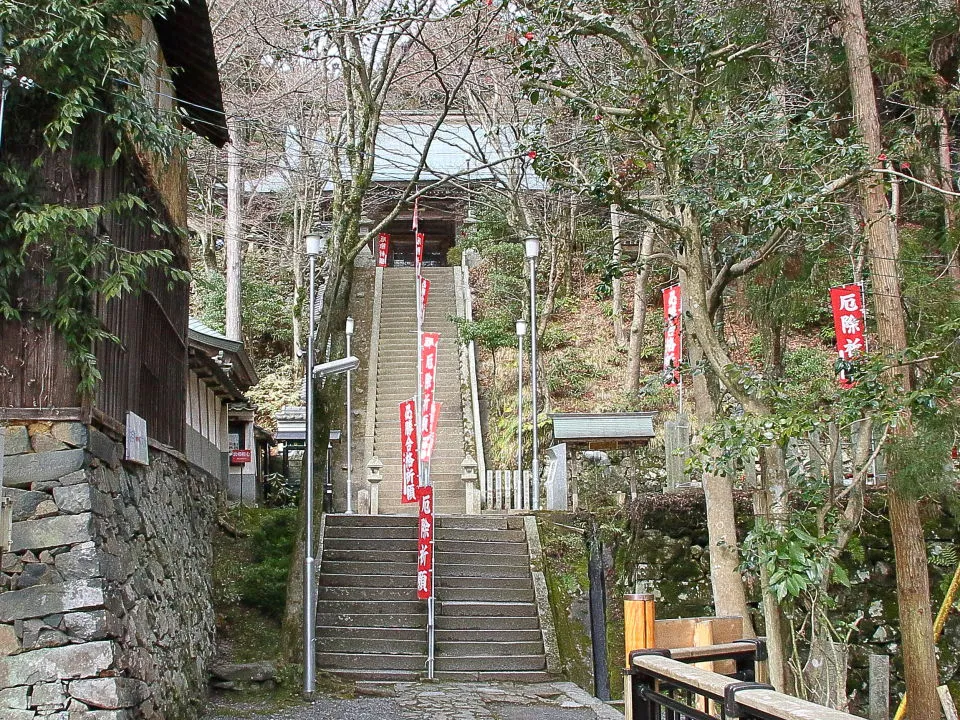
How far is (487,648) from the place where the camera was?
43.1ft

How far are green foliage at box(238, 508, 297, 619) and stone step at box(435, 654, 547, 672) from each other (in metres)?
2.36

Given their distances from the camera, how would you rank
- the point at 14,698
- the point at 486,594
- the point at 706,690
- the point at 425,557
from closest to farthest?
1. the point at 706,690
2. the point at 14,698
3. the point at 425,557
4. the point at 486,594

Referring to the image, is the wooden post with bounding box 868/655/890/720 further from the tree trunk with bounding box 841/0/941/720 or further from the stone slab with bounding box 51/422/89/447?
the stone slab with bounding box 51/422/89/447

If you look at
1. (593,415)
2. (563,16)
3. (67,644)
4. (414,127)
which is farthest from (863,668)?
(414,127)

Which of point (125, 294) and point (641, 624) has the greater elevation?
point (125, 294)

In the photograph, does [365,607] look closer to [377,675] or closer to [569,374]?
[377,675]

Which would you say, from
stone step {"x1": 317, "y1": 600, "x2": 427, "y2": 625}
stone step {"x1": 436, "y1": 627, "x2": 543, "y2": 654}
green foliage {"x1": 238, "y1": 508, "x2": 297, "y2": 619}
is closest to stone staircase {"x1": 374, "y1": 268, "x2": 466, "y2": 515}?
green foliage {"x1": 238, "y1": 508, "x2": 297, "y2": 619}

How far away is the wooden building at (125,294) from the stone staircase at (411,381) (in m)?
8.72

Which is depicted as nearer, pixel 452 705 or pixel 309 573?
pixel 452 705

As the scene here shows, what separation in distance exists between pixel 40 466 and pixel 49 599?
0.95m

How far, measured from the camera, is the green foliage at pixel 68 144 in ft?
22.7

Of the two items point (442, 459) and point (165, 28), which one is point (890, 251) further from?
point (442, 459)

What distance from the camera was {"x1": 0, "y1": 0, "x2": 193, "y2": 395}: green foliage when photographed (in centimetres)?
693

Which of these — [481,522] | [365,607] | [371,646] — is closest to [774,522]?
[371,646]
